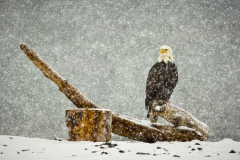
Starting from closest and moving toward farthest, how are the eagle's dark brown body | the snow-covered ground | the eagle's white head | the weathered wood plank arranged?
the snow-covered ground, the weathered wood plank, the eagle's dark brown body, the eagle's white head

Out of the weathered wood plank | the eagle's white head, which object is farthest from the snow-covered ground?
the eagle's white head

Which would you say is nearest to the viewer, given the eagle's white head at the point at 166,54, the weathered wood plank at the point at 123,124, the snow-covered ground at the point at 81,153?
the snow-covered ground at the point at 81,153

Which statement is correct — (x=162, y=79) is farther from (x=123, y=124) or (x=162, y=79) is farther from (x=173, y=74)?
(x=123, y=124)

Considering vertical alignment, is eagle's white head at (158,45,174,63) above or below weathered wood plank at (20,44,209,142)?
above

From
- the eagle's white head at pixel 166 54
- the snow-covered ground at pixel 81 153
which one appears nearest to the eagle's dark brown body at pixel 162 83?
the eagle's white head at pixel 166 54

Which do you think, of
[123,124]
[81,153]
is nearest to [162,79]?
[123,124]

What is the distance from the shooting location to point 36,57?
9.27 feet

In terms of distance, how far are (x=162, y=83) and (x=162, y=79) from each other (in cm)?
8

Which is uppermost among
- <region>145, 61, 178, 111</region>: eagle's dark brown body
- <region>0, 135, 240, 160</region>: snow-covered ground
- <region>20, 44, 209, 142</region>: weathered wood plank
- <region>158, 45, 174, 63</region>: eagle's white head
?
<region>158, 45, 174, 63</region>: eagle's white head

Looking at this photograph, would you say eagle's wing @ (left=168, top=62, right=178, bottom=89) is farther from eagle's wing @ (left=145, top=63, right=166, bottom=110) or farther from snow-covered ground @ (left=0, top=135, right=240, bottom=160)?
snow-covered ground @ (left=0, top=135, right=240, bottom=160)

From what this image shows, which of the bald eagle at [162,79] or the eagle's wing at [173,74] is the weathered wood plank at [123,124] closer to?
the bald eagle at [162,79]

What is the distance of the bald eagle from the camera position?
163 inches

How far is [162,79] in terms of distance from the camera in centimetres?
415

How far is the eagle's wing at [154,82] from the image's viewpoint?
13.6 feet
